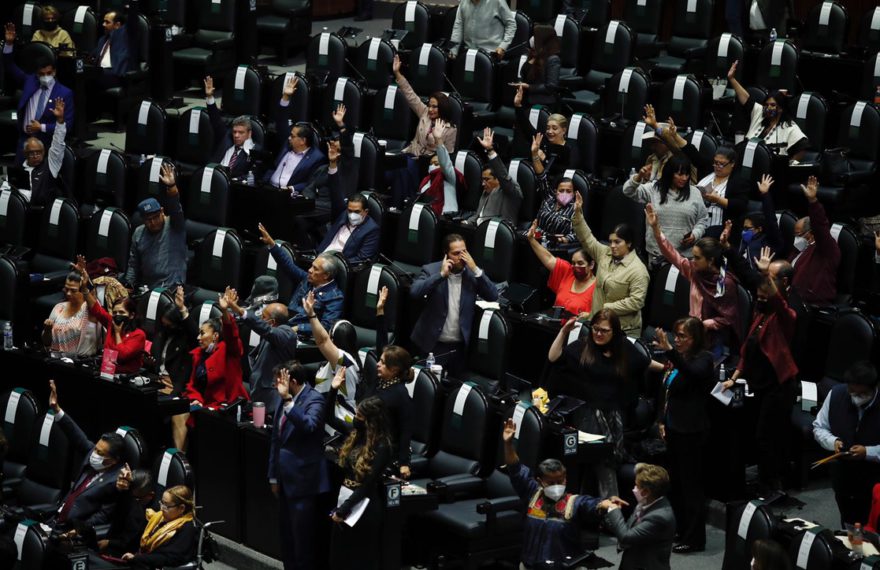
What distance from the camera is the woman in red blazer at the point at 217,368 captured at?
30.8 feet

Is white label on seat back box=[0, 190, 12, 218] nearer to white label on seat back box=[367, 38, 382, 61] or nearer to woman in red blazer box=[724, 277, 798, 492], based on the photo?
white label on seat back box=[367, 38, 382, 61]

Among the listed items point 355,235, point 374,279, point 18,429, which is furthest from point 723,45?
point 18,429

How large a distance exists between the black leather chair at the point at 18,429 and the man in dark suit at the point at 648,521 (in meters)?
3.85

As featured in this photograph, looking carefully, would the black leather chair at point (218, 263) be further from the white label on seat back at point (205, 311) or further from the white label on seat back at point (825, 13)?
the white label on seat back at point (825, 13)

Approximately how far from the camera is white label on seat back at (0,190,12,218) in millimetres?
11898

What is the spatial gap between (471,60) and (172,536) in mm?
5761

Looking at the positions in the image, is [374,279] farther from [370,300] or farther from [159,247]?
[159,247]

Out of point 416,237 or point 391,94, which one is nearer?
point 416,237

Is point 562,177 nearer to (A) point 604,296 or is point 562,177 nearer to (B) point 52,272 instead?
(A) point 604,296

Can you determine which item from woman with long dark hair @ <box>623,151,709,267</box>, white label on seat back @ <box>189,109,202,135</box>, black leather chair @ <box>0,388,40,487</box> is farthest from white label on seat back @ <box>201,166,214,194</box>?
woman with long dark hair @ <box>623,151,709,267</box>

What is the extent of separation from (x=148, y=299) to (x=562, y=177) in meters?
2.87

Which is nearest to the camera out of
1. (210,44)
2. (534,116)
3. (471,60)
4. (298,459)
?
(298,459)

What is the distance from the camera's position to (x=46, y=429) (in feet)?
30.7

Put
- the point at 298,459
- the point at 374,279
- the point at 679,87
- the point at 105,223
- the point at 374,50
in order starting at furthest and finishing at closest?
the point at 374,50 → the point at 679,87 → the point at 105,223 → the point at 374,279 → the point at 298,459
